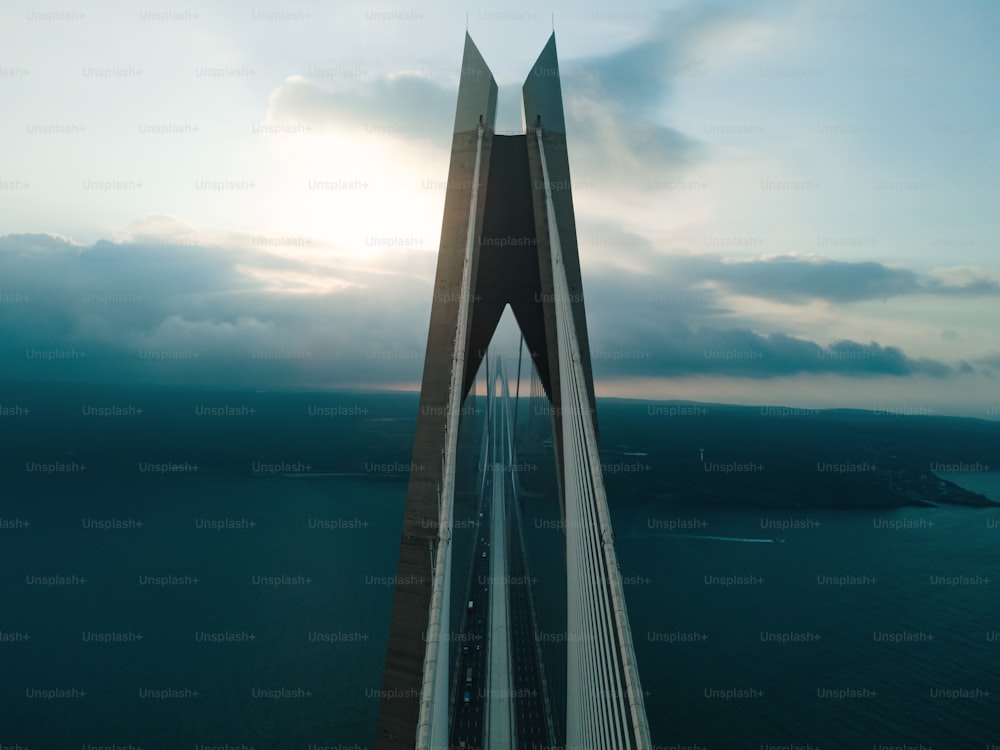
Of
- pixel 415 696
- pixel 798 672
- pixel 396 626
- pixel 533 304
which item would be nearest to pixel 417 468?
pixel 396 626

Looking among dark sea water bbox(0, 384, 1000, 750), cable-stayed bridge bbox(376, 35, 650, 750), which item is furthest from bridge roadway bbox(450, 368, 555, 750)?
dark sea water bbox(0, 384, 1000, 750)

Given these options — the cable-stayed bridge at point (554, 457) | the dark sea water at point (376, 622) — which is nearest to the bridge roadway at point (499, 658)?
the cable-stayed bridge at point (554, 457)

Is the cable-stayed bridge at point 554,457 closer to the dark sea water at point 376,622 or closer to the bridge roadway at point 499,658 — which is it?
the bridge roadway at point 499,658

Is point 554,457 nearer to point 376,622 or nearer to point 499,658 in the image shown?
point 499,658

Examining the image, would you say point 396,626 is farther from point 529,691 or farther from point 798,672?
point 798,672

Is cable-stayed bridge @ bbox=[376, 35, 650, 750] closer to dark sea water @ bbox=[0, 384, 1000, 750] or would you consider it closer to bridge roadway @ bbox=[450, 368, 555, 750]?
bridge roadway @ bbox=[450, 368, 555, 750]

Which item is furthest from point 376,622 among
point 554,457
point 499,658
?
point 554,457
